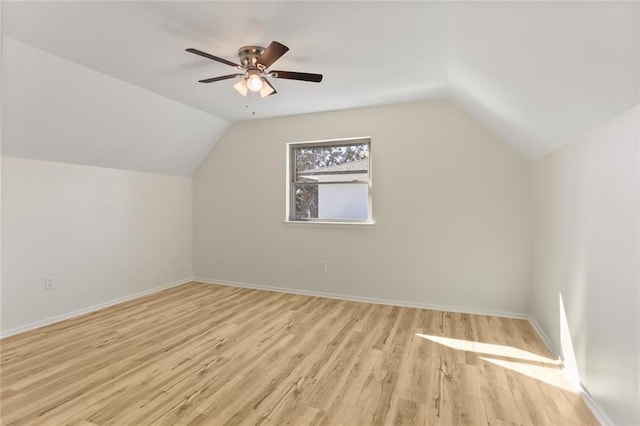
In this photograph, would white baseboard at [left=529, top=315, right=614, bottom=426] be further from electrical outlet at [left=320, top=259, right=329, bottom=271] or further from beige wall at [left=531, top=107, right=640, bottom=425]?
electrical outlet at [left=320, top=259, right=329, bottom=271]

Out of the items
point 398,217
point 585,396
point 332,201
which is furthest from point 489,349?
point 332,201

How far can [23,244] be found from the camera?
3.26m

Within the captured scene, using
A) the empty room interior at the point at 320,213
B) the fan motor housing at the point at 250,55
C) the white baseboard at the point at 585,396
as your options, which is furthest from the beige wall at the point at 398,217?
the fan motor housing at the point at 250,55

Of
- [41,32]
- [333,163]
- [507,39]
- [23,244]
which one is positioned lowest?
[23,244]

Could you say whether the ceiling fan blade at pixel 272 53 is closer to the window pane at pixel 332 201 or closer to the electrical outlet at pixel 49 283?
the window pane at pixel 332 201

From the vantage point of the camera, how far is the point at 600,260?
77.1 inches

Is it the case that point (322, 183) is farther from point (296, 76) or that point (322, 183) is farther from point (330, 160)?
point (296, 76)

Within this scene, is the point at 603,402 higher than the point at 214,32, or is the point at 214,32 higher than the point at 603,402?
the point at 214,32

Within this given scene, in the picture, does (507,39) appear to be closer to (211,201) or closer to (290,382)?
(290,382)

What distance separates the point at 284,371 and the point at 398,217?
2.21 meters

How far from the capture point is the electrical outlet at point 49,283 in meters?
3.42

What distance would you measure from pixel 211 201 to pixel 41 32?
2.95 meters

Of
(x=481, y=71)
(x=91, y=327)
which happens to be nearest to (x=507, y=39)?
(x=481, y=71)

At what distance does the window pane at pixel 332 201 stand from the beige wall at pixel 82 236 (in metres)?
1.82
